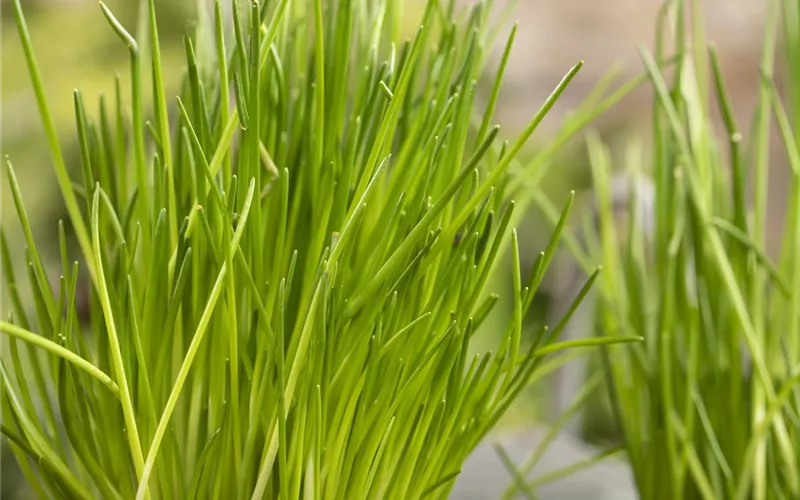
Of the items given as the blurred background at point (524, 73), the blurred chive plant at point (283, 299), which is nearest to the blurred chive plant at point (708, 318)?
the blurred chive plant at point (283, 299)

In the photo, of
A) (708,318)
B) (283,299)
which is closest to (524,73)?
(708,318)

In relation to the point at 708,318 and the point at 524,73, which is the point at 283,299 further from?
the point at 524,73

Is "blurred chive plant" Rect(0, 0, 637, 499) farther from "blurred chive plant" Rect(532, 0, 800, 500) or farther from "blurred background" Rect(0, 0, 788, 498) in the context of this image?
"blurred background" Rect(0, 0, 788, 498)

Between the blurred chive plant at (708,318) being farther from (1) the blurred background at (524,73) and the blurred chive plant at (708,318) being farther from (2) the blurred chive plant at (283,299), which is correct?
(1) the blurred background at (524,73)

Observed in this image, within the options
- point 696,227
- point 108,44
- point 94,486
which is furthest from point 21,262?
point 696,227

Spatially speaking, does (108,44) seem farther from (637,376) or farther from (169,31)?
(637,376)
